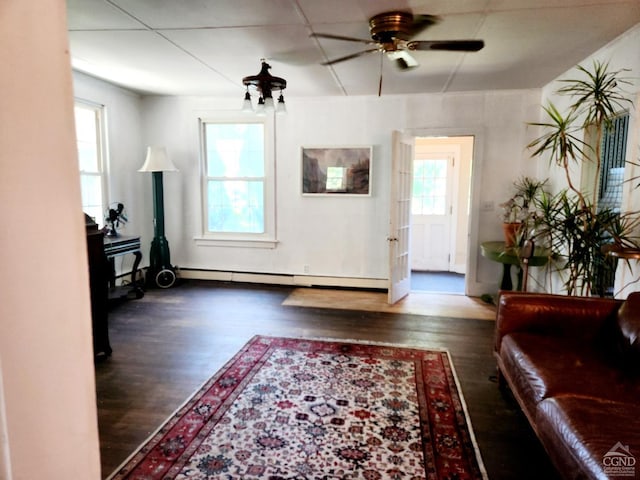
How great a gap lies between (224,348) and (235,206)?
2586mm

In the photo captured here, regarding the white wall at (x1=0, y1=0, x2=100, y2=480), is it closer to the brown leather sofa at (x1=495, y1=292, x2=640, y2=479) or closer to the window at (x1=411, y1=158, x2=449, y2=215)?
the brown leather sofa at (x1=495, y1=292, x2=640, y2=479)

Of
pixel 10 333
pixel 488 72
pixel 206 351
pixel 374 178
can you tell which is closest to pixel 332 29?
pixel 488 72

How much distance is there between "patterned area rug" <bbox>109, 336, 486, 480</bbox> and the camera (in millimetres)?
1866

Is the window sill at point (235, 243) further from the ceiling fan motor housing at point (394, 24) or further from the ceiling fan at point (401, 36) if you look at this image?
the ceiling fan motor housing at point (394, 24)

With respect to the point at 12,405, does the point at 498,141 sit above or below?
above

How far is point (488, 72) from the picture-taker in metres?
3.83

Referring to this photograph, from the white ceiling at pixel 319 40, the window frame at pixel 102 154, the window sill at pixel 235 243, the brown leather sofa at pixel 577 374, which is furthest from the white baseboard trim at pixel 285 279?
the brown leather sofa at pixel 577 374

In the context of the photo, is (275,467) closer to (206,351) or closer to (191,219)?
(206,351)

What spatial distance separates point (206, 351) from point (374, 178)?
2954 millimetres

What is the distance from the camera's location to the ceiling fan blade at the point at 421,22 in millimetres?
2582

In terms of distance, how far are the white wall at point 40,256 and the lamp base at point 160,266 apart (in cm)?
478

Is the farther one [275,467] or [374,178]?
[374,178]

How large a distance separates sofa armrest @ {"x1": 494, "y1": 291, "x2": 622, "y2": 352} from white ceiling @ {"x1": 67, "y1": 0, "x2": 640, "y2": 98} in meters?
1.81

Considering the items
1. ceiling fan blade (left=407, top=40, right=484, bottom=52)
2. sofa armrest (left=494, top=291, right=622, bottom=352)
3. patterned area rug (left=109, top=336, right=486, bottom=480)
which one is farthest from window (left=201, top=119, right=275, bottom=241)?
sofa armrest (left=494, top=291, right=622, bottom=352)
